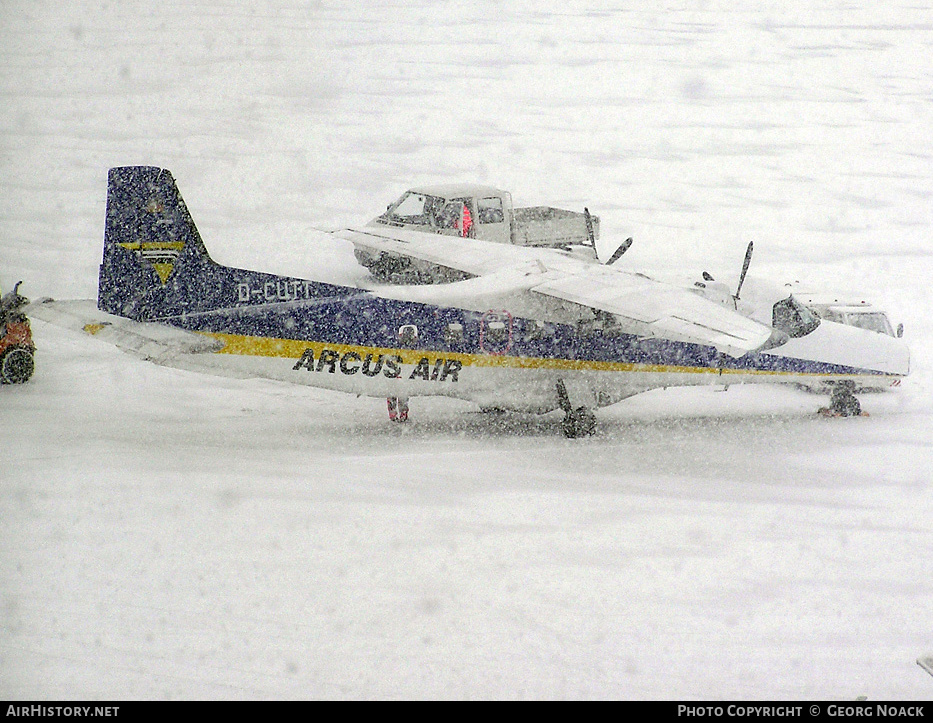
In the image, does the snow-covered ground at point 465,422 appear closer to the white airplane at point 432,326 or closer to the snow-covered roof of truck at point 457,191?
the white airplane at point 432,326

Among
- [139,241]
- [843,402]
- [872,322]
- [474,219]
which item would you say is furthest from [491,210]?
[139,241]

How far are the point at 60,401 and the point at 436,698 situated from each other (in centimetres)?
789

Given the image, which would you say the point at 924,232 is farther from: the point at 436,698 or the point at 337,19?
the point at 436,698

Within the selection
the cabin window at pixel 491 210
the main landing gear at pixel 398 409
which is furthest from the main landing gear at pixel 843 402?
the cabin window at pixel 491 210

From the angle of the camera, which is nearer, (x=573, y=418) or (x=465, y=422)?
(x=573, y=418)

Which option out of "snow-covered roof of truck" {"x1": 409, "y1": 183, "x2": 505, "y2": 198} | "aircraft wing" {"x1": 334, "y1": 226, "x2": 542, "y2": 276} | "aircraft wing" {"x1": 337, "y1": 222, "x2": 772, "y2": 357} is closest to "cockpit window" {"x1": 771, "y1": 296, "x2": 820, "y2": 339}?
"aircraft wing" {"x1": 337, "y1": 222, "x2": 772, "y2": 357}

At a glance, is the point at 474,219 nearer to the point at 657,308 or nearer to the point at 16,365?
the point at 657,308

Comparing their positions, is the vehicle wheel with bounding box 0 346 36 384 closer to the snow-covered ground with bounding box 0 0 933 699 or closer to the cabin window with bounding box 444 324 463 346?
the snow-covered ground with bounding box 0 0 933 699

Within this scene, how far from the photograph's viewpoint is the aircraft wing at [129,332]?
34.7 ft

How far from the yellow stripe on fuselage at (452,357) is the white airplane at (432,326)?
1cm

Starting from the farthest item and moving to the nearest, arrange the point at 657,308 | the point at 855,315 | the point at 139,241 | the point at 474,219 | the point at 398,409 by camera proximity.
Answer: the point at 474,219 → the point at 855,315 → the point at 398,409 → the point at 139,241 → the point at 657,308

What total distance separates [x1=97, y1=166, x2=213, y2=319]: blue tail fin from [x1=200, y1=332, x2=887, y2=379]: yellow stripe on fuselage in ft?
2.87

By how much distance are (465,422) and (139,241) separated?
4398 millimetres

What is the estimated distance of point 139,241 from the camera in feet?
36.9
